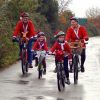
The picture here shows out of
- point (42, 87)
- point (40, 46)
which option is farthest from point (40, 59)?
point (42, 87)

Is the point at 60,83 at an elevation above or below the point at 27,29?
below

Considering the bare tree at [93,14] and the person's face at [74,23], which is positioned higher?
the person's face at [74,23]

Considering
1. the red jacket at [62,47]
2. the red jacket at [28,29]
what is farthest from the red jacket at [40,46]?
the red jacket at [62,47]

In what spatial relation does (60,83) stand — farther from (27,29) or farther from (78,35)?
(27,29)

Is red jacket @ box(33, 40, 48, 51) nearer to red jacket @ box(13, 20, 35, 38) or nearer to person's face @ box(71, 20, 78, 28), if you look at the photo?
red jacket @ box(13, 20, 35, 38)

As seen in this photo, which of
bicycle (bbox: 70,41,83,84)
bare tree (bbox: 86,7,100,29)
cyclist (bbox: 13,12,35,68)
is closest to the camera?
bicycle (bbox: 70,41,83,84)

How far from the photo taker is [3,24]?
20.7 meters

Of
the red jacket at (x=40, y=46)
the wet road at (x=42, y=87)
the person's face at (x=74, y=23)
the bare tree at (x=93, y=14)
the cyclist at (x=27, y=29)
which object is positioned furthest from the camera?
the bare tree at (x=93, y=14)

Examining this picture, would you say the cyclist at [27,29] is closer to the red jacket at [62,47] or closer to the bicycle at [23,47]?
the bicycle at [23,47]

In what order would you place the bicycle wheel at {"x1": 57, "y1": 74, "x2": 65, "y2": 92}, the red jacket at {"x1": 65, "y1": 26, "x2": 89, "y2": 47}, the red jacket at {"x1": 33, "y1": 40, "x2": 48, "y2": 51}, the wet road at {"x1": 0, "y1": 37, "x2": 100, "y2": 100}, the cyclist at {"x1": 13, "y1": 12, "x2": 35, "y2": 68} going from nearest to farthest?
the wet road at {"x1": 0, "y1": 37, "x2": 100, "y2": 100} → the bicycle wheel at {"x1": 57, "y1": 74, "x2": 65, "y2": 92} → the red jacket at {"x1": 65, "y1": 26, "x2": 89, "y2": 47} → the red jacket at {"x1": 33, "y1": 40, "x2": 48, "y2": 51} → the cyclist at {"x1": 13, "y1": 12, "x2": 35, "y2": 68}

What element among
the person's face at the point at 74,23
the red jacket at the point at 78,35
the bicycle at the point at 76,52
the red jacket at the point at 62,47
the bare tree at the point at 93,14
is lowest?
the bare tree at the point at 93,14

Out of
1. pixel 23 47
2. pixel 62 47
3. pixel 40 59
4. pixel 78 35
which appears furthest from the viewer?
pixel 23 47

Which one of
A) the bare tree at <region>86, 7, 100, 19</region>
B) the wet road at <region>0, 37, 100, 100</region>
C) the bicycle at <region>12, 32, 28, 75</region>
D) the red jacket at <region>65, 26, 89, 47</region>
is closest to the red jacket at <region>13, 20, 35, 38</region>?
the bicycle at <region>12, 32, 28, 75</region>

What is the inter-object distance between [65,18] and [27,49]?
43.0 meters
